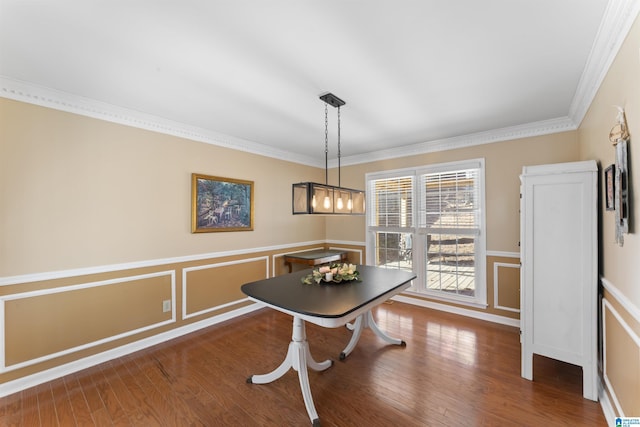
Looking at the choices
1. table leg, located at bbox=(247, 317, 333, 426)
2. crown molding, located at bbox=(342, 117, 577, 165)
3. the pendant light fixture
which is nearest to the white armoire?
crown molding, located at bbox=(342, 117, 577, 165)

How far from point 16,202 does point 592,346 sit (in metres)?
4.71

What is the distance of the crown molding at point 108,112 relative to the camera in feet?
7.15

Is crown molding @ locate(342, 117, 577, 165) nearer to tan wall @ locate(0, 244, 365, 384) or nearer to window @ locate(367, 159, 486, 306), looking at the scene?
window @ locate(367, 159, 486, 306)

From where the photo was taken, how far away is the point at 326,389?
2164 mm

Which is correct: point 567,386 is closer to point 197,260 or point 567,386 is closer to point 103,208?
point 197,260

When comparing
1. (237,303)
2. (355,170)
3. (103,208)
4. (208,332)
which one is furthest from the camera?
(355,170)

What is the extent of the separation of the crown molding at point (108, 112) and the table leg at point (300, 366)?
8.44ft

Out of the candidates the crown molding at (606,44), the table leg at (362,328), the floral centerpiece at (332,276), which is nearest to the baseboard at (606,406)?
the table leg at (362,328)

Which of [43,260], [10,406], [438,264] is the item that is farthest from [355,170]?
[10,406]

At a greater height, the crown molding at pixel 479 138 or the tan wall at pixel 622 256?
the crown molding at pixel 479 138

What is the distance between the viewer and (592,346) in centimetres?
206

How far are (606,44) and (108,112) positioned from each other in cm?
396

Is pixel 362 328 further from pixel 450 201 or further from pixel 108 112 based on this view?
pixel 108 112

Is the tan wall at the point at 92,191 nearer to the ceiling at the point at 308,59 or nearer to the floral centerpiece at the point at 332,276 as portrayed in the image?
the ceiling at the point at 308,59
